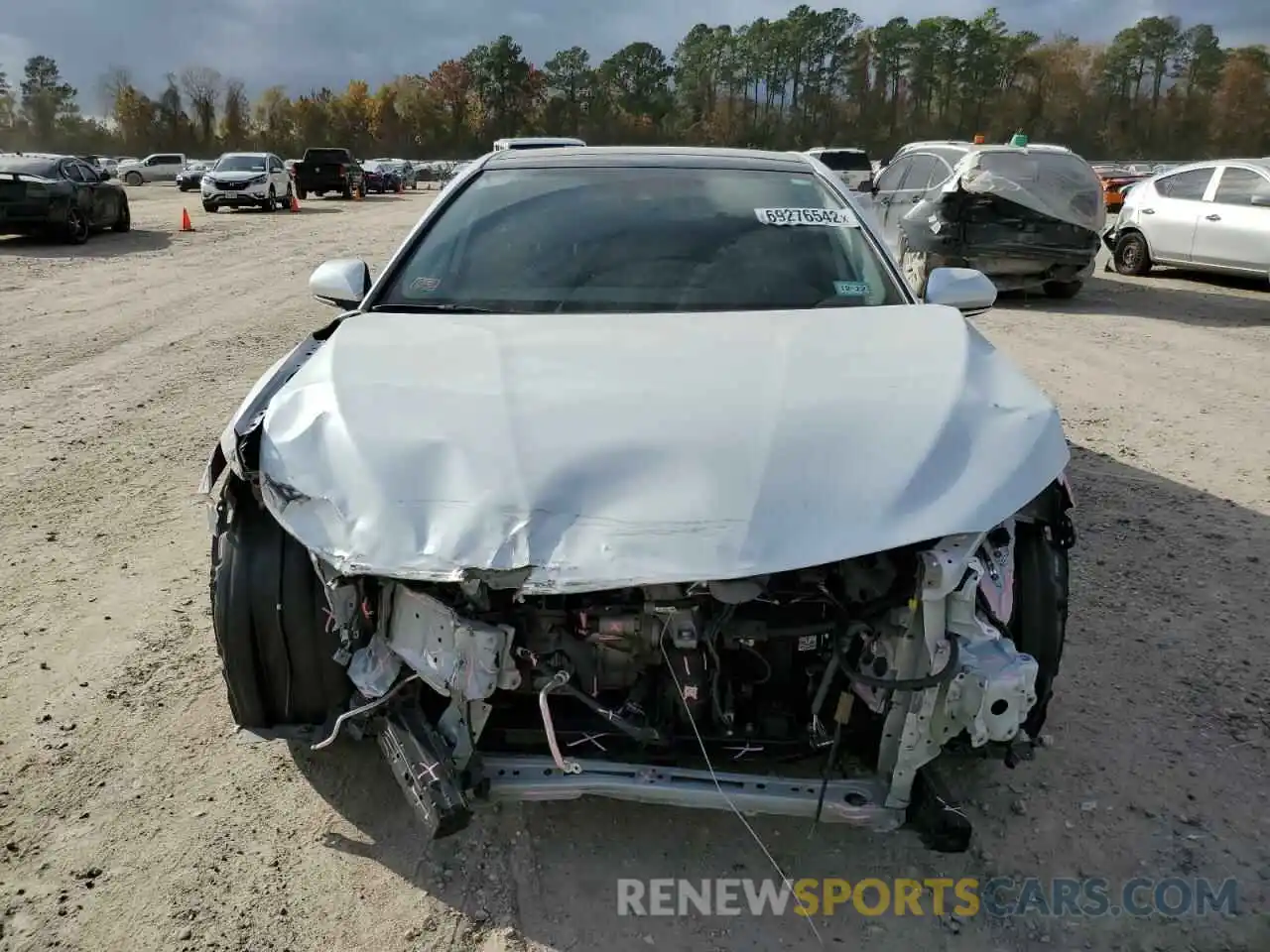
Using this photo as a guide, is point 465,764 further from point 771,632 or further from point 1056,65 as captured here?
point 1056,65

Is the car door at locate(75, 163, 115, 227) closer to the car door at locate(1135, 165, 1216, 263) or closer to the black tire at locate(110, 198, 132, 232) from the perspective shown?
the black tire at locate(110, 198, 132, 232)

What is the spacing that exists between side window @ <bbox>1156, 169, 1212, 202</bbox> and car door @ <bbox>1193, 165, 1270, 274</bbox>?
0.21m

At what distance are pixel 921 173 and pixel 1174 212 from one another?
3791 millimetres

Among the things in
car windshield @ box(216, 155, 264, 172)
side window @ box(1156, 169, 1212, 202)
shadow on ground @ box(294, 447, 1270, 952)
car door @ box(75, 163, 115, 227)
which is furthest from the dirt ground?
car windshield @ box(216, 155, 264, 172)

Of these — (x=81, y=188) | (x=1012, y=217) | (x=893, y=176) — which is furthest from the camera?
(x=81, y=188)

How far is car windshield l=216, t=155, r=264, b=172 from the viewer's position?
25.9 meters

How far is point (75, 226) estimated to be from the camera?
15922 millimetres

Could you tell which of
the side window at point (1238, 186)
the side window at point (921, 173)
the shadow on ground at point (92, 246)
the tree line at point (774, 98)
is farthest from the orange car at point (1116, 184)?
the tree line at point (774, 98)

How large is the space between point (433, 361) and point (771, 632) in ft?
3.96

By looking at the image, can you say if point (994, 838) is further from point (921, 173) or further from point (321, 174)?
point (321, 174)

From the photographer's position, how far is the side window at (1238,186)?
1193 cm

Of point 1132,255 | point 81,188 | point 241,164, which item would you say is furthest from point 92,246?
point 1132,255

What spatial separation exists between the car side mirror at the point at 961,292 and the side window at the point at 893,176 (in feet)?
30.1

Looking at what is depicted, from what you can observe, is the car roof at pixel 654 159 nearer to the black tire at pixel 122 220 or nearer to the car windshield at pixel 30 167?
the car windshield at pixel 30 167
